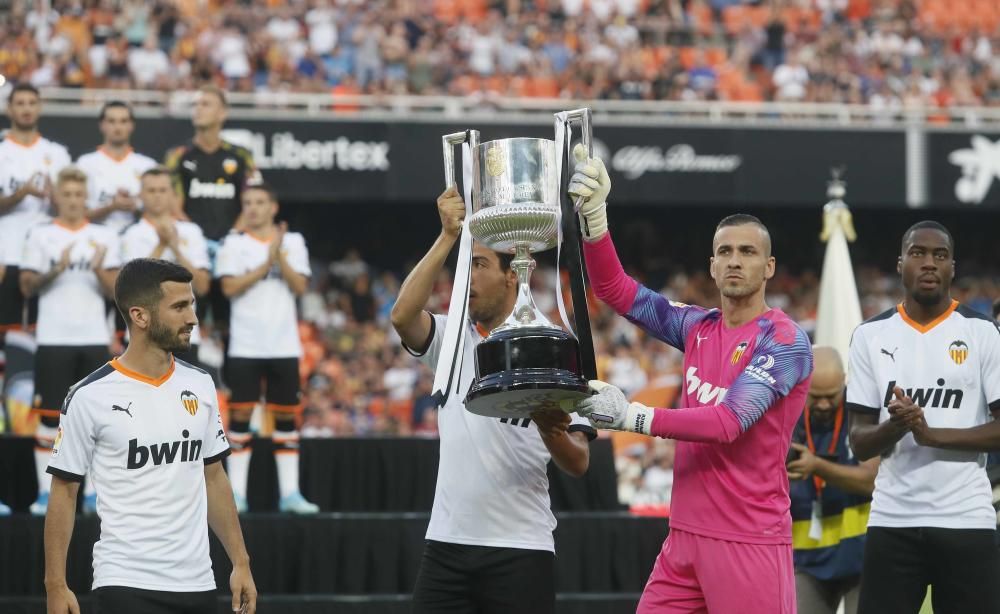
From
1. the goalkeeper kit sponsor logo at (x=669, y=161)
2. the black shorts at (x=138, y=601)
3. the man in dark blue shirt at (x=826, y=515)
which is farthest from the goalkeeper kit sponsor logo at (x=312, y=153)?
the black shorts at (x=138, y=601)

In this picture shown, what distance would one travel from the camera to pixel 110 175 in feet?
29.5

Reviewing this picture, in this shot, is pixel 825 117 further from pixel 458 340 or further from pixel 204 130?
pixel 458 340

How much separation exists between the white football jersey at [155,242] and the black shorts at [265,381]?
338mm

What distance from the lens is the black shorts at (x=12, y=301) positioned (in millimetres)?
8758

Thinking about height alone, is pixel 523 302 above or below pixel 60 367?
above

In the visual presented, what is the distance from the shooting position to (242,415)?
332 inches

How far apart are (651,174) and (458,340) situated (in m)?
12.1

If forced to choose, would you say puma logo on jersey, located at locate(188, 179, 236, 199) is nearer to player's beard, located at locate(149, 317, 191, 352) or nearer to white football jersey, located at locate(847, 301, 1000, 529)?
player's beard, located at locate(149, 317, 191, 352)

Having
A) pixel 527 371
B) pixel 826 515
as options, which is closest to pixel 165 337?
pixel 527 371

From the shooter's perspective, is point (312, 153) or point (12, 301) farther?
point (312, 153)

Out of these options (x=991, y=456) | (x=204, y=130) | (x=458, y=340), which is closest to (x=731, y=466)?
(x=458, y=340)

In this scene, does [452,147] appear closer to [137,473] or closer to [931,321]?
[137,473]

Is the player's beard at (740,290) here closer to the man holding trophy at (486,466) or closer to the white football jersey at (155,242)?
the man holding trophy at (486,466)

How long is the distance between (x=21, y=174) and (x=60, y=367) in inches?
56.9
